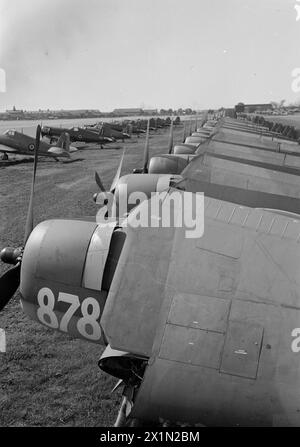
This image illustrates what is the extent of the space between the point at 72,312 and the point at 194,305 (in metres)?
1.61

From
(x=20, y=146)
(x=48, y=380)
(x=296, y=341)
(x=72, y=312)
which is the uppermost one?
(x=20, y=146)

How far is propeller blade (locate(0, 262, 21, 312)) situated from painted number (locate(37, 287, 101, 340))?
24.5 inches

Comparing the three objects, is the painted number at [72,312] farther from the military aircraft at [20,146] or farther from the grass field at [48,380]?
the military aircraft at [20,146]

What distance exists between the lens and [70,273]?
4.09 metres

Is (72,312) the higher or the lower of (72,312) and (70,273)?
the lower

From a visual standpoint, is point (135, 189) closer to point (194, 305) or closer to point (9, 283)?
point (9, 283)

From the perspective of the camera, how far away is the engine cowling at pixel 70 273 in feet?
13.2

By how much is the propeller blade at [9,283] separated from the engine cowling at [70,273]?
426 millimetres

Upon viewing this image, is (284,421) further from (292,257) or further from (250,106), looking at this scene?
(250,106)

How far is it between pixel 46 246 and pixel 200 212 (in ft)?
6.04

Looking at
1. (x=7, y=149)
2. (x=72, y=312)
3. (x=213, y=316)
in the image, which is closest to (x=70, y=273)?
(x=72, y=312)

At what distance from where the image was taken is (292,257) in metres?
3.36

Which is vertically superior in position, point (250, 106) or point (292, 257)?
point (250, 106)

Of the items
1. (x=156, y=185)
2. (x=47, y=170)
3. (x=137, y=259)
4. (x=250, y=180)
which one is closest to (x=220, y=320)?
(x=137, y=259)
